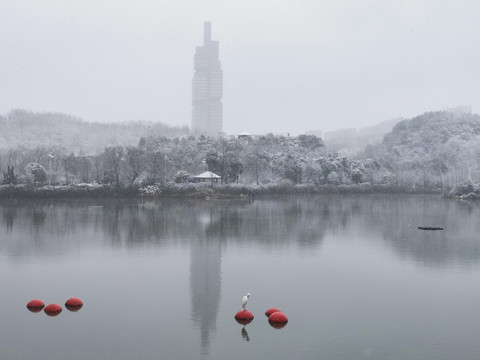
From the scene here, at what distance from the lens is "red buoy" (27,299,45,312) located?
10.3m

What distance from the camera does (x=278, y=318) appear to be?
9.54 m

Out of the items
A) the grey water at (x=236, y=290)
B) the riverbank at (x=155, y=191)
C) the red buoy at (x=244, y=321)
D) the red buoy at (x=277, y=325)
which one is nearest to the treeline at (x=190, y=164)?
the riverbank at (x=155, y=191)

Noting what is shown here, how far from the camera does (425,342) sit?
8.64 m

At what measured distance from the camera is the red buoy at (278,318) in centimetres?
951

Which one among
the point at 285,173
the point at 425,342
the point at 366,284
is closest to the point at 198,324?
the point at 425,342

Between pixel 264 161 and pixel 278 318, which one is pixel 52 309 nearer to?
pixel 278 318

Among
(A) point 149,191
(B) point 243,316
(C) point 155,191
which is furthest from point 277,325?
(C) point 155,191

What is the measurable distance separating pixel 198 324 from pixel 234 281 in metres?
3.22

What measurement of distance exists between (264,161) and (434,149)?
1088 inches

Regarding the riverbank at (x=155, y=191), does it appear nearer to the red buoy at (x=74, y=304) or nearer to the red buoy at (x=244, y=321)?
the red buoy at (x=74, y=304)

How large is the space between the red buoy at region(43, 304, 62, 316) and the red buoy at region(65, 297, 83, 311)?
28 centimetres

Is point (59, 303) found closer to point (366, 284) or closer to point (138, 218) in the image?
point (366, 284)

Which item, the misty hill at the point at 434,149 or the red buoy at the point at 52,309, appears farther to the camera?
the misty hill at the point at 434,149

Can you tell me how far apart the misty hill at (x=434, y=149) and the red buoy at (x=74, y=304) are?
54603 mm
